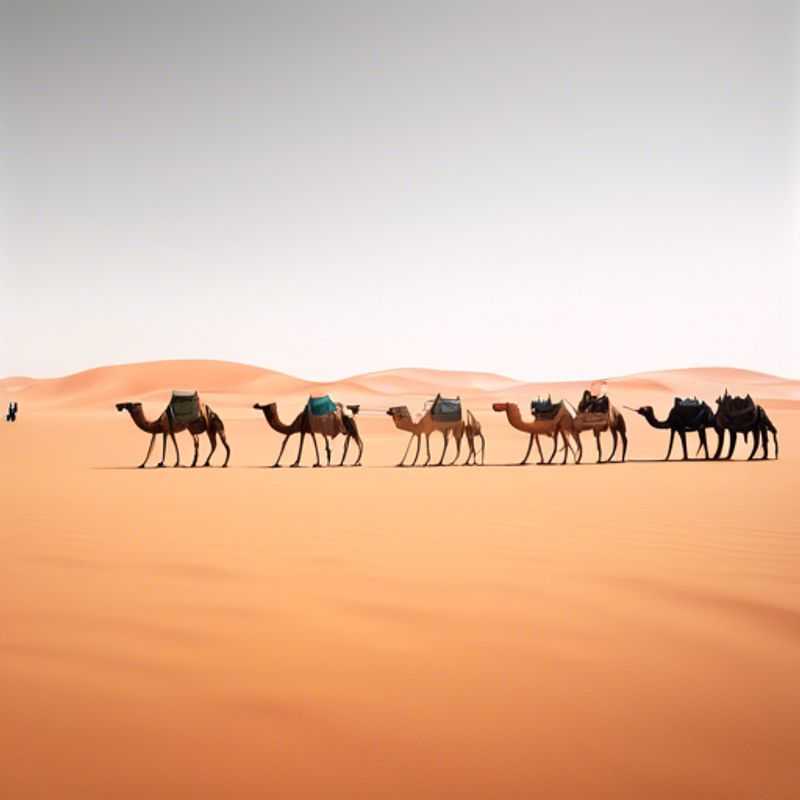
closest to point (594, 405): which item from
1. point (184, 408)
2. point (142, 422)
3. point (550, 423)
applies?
point (550, 423)

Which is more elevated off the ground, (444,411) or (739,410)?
(739,410)

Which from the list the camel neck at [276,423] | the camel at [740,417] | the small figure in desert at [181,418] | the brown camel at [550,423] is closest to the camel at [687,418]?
the camel at [740,417]

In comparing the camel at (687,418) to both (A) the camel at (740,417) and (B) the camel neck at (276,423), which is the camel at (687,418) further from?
(B) the camel neck at (276,423)

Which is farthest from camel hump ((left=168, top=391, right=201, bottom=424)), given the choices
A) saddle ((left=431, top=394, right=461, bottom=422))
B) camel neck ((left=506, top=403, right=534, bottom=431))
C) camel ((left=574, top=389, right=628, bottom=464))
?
camel ((left=574, top=389, right=628, bottom=464))

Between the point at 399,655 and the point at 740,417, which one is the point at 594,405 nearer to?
the point at 740,417

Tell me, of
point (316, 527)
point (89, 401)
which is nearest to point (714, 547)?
point (316, 527)

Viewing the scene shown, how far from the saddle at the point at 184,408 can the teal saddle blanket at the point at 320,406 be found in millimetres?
2158

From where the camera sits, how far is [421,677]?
8.46 feet

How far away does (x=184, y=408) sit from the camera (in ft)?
48.0

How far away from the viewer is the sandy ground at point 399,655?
1.95m


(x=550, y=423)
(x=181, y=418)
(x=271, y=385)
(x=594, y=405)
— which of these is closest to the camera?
(x=181, y=418)

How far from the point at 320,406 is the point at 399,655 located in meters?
12.8

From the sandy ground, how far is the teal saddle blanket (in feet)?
27.9

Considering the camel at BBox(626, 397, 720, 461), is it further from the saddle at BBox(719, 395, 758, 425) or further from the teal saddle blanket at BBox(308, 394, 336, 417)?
the teal saddle blanket at BBox(308, 394, 336, 417)
